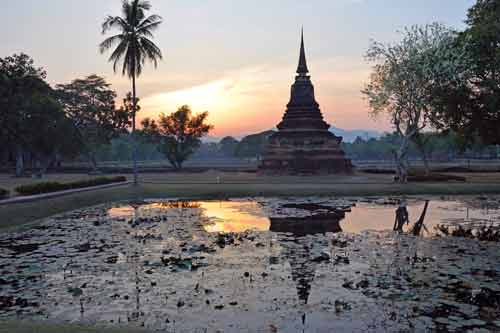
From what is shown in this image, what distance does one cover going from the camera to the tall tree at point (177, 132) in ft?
221

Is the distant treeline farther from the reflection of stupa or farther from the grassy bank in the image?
the reflection of stupa

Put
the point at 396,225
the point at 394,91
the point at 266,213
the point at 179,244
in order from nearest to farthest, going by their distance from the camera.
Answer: the point at 179,244
the point at 396,225
the point at 266,213
the point at 394,91

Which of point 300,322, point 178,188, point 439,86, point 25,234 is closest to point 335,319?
point 300,322

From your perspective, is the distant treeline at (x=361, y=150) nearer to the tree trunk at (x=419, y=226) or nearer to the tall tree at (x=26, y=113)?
the tall tree at (x=26, y=113)

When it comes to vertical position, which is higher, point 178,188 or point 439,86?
point 439,86

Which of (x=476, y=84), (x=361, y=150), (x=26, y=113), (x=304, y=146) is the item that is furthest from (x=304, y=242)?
(x=361, y=150)

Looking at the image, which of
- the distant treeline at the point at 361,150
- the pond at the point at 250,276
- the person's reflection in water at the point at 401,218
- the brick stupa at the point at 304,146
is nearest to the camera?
the pond at the point at 250,276

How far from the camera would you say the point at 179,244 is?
591 inches

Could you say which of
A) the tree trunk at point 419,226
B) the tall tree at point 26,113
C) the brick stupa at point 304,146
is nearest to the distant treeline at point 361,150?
the brick stupa at point 304,146

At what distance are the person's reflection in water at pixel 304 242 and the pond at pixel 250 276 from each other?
0.05 metres

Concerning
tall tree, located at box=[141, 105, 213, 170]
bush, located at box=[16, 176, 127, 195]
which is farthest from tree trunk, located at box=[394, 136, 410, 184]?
tall tree, located at box=[141, 105, 213, 170]

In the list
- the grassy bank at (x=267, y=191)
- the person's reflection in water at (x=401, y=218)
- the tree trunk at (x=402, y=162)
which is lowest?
the person's reflection in water at (x=401, y=218)

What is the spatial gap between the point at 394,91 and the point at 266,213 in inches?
920

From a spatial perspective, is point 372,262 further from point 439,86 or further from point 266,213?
point 439,86
